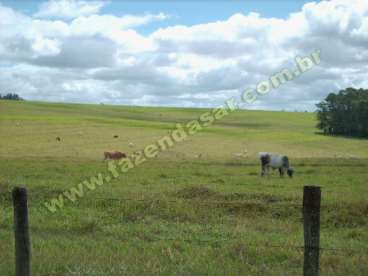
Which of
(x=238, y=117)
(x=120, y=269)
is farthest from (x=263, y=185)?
(x=238, y=117)

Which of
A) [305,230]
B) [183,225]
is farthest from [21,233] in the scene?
[183,225]

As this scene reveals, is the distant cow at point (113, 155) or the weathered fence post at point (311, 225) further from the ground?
the weathered fence post at point (311, 225)

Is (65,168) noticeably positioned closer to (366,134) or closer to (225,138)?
(225,138)

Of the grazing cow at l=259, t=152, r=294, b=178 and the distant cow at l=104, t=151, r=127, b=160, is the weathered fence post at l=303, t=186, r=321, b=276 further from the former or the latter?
the distant cow at l=104, t=151, r=127, b=160

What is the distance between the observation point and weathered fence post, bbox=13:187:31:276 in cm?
682

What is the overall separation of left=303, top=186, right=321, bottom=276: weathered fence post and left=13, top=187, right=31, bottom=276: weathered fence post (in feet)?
10.8

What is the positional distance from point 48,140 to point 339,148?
104 feet

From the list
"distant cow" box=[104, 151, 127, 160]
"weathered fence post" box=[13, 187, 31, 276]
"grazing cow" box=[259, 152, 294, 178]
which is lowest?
"distant cow" box=[104, 151, 127, 160]

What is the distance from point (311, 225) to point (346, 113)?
82.8 meters

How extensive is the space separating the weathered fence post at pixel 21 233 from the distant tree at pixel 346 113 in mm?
81530

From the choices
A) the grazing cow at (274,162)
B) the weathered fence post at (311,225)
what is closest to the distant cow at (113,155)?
the grazing cow at (274,162)

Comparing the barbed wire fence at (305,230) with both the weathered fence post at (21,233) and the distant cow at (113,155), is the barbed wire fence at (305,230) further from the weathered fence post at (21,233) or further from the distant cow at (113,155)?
the distant cow at (113,155)

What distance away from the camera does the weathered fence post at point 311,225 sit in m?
6.30

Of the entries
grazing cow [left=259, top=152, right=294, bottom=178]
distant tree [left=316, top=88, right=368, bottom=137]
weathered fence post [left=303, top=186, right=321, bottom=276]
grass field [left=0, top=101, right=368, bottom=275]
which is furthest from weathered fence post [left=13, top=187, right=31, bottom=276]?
distant tree [left=316, top=88, right=368, bottom=137]
